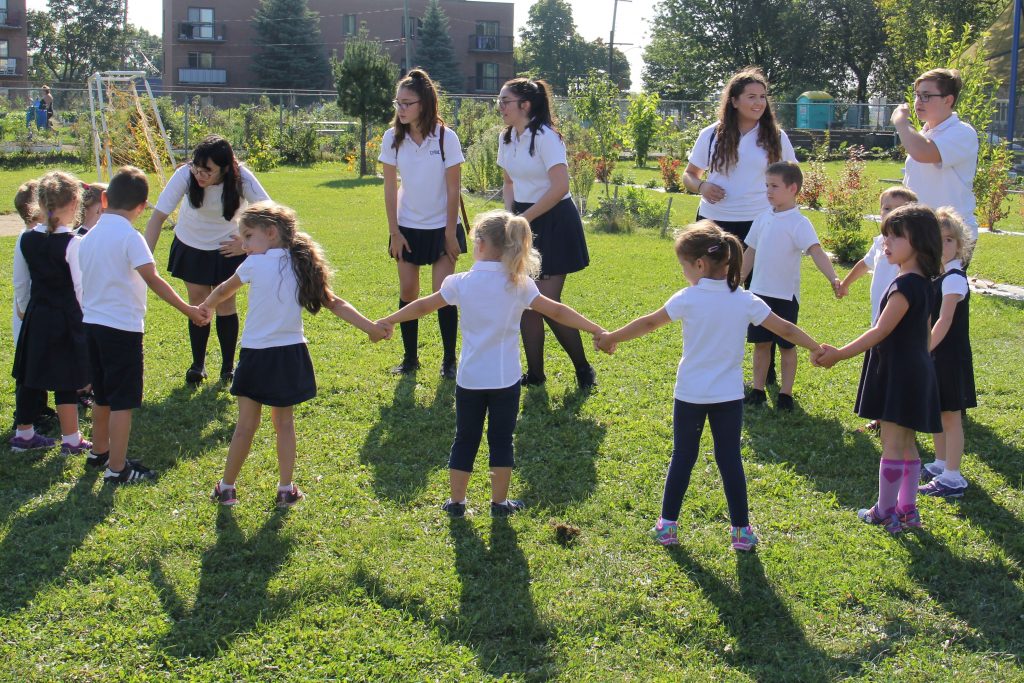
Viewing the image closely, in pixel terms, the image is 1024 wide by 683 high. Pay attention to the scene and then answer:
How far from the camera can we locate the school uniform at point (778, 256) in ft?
18.2

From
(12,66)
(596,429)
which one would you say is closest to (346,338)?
(596,429)

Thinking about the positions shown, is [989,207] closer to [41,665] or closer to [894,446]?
[894,446]

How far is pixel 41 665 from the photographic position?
308cm

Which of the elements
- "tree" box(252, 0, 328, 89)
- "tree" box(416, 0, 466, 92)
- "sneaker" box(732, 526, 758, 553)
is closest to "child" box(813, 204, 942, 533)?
"sneaker" box(732, 526, 758, 553)

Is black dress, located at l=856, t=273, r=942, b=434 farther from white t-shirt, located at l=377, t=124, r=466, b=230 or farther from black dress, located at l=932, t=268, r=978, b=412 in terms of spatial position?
white t-shirt, located at l=377, t=124, r=466, b=230

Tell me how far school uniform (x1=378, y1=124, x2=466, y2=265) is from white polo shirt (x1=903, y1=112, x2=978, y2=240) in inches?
114

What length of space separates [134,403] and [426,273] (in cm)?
615

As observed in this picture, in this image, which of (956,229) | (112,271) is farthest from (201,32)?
(956,229)

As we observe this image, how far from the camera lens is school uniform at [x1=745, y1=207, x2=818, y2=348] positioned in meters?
5.54

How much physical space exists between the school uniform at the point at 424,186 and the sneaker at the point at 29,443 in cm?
261

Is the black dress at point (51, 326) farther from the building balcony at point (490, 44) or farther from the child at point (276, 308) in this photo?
the building balcony at point (490, 44)

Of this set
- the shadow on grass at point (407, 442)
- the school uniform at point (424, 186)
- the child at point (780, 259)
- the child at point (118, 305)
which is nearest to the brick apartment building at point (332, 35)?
the school uniform at point (424, 186)

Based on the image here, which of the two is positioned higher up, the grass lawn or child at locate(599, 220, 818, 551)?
child at locate(599, 220, 818, 551)

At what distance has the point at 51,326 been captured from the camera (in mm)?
4992
